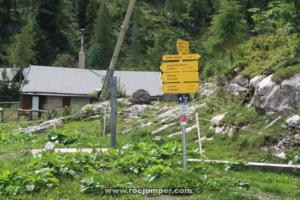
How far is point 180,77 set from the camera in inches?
326

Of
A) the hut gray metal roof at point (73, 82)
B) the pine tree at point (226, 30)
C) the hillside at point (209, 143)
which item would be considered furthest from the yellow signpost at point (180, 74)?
the hut gray metal roof at point (73, 82)

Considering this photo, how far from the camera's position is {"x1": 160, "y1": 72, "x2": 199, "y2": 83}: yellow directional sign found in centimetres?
823

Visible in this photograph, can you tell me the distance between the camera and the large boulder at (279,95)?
12000 mm

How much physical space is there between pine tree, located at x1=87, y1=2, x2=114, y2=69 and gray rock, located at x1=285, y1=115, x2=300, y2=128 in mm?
57753

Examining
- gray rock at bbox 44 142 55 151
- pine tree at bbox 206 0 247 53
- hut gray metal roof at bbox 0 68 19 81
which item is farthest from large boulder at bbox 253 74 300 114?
hut gray metal roof at bbox 0 68 19 81

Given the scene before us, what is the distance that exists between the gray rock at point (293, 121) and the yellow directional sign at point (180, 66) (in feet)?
13.8

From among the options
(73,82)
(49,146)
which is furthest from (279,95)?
(73,82)

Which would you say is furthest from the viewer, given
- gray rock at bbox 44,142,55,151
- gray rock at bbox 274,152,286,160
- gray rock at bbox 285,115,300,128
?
gray rock at bbox 44,142,55,151

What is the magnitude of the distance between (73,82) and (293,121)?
36.9 meters

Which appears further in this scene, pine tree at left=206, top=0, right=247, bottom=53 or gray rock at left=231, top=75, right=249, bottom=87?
pine tree at left=206, top=0, right=247, bottom=53

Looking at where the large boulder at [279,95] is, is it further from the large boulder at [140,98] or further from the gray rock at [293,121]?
the large boulder at [140,98]

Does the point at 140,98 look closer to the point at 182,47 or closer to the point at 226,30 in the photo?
the point at 226,30

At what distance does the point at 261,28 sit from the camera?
18375 mm

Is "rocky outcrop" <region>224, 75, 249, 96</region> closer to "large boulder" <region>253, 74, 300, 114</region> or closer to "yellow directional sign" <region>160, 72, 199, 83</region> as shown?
"large boulder" <region>253, 74, 300, 114</region>
